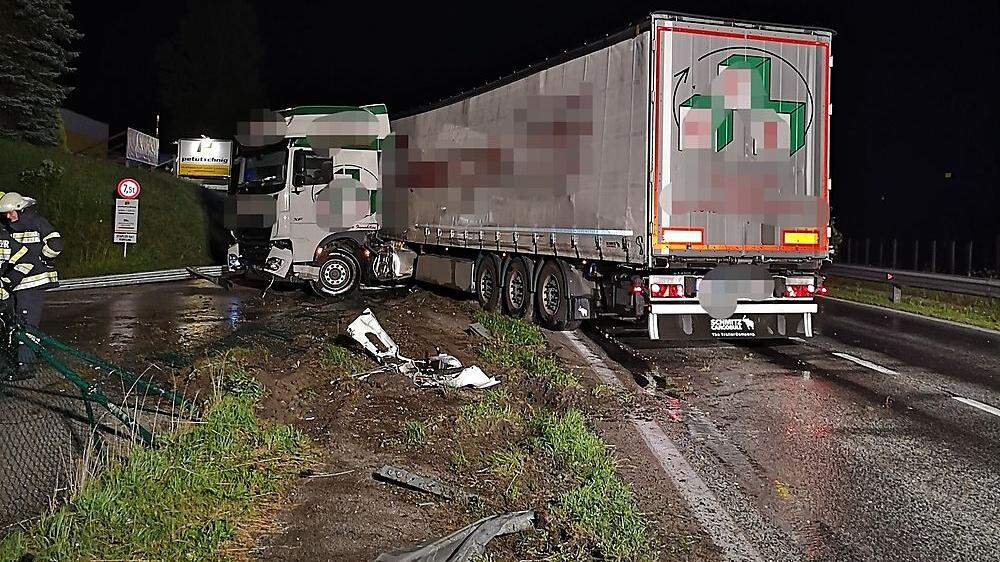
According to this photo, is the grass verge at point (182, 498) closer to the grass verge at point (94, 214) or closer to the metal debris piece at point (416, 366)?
the metal debris piece at point (416, 366)

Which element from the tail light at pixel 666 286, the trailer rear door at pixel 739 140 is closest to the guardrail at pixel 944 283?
the trailer rear door at pixel 739 140

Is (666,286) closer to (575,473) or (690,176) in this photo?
(690,176)

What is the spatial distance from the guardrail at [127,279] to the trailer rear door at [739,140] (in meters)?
14.9

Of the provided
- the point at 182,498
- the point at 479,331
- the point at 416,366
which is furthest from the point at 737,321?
the point at 182,498

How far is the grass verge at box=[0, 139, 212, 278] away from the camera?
27062 mm

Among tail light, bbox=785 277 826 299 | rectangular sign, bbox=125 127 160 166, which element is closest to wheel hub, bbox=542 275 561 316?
tail light, bbox=785 277 826 299

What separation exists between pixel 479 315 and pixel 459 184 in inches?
113

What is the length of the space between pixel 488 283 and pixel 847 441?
862cm

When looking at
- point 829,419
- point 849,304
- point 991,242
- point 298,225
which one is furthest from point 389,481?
point 991,242

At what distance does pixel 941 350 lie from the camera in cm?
1245

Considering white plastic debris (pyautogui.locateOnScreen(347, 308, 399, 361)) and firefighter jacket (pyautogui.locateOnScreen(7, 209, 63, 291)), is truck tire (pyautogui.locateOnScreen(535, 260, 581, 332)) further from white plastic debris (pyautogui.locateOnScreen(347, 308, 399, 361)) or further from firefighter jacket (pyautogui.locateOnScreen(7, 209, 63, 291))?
firefighter jacket (pyautogui.locateOnScreen(7, 209, 63, 291))

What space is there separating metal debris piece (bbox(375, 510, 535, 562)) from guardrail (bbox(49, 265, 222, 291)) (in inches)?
707

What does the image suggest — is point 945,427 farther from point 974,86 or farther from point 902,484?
point 974,86

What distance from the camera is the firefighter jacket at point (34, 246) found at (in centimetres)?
951
